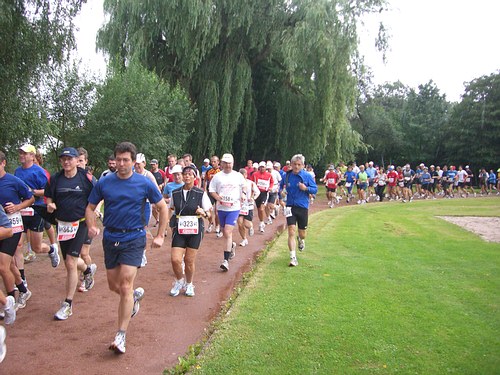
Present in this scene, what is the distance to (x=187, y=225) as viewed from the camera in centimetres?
655

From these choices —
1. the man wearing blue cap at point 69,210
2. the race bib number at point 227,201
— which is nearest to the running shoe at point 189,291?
the man wearing blue cap at point 69,210

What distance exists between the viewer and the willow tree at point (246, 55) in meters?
22.1

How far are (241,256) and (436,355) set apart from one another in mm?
5455

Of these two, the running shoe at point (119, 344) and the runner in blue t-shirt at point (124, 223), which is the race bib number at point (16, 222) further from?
the running shoe at point (119, 344)

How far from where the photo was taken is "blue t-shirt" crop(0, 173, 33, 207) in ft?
18.3

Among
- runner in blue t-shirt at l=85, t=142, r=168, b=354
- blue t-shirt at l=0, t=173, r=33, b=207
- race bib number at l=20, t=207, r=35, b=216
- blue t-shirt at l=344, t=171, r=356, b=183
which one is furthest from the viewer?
blue t-shirt at l=344, t=171, r=356, b=183

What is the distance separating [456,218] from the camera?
1669 centimetres

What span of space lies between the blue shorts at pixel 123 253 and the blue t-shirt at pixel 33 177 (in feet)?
9.19

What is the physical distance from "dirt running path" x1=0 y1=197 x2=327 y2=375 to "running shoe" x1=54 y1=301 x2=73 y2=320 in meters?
0.07

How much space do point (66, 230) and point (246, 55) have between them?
2030 centimetres

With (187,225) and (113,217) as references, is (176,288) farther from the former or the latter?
(113,217)

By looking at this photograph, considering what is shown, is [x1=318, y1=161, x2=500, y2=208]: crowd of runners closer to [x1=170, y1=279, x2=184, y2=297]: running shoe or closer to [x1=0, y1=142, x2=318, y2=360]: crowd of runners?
[x1=0, y1=142, x2=318, y2=360]: crowd of runners

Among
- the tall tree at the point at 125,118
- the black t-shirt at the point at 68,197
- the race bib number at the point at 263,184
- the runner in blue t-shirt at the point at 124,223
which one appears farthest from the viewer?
the tall tree at the point at 125,118

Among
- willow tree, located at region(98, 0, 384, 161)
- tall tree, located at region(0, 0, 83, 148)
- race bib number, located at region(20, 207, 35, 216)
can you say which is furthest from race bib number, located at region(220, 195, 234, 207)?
willow tree, located at region(98, 0, 384, 161)
